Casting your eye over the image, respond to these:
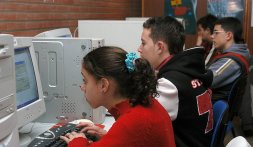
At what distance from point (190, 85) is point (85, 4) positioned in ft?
6.29

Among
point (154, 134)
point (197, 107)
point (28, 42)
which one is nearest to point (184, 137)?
point (197, 107)

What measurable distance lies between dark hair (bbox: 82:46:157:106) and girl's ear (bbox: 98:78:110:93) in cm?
2

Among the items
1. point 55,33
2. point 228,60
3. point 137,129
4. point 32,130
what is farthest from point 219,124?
point 228,60

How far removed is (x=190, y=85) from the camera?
6.00ft

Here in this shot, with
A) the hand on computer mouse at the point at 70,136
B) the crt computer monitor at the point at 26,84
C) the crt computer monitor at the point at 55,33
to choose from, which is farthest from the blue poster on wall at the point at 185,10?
the hand on computer mouse at the point at 70,136

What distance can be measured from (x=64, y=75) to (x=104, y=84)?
63 centimetres

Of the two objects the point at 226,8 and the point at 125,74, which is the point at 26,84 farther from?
the point at 226,8

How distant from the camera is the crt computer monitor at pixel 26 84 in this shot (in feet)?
5.29

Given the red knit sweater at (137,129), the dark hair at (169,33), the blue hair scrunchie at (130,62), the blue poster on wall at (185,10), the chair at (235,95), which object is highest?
the blue poster on wall at (185,10)

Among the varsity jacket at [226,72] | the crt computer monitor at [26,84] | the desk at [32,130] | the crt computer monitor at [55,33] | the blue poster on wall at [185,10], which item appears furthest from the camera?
the blue poster on wall at [185,10]

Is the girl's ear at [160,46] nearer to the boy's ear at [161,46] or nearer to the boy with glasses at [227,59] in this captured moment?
the boy's ear at [161,46]

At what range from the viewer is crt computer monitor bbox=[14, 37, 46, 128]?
63.5 inches

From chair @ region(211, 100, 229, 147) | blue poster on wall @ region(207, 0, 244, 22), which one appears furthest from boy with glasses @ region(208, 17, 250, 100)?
blue poster on wall @ region(207, 0, 244, 22)

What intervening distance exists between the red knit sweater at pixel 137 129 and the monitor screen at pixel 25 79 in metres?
0.48
